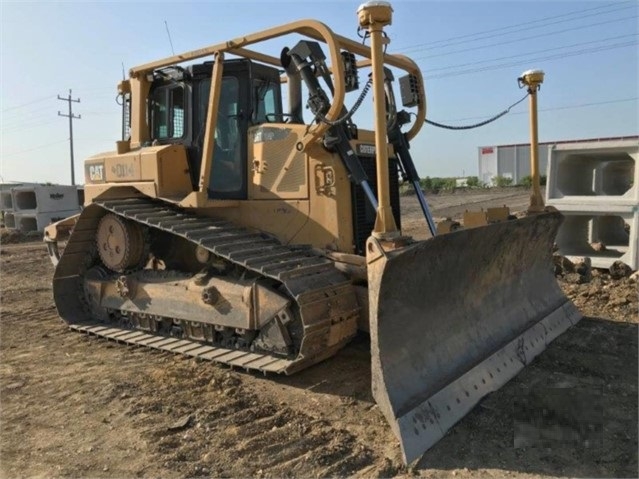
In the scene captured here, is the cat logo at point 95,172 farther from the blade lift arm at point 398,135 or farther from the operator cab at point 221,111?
the blade lift arm at point 398,135

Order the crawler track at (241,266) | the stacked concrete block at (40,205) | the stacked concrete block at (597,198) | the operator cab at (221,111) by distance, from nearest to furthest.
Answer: the crawler track at (241,266)
the operator cab at (221,111)
the stacked concrete block at (597,198)
the stacked concrete block at (40,205)

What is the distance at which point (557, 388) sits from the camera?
14.4ft

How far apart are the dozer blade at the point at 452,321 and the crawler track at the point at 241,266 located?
65cm

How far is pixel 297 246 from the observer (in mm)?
5410

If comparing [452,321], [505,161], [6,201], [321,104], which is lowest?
[452,321]

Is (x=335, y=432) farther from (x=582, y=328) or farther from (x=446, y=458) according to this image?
(x=582, y=328)

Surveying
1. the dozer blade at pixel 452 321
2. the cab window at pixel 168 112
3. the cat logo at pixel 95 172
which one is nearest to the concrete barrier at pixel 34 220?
the cat logo at pixel 95 172

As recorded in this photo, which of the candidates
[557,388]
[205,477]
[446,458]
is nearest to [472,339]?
[557,388]

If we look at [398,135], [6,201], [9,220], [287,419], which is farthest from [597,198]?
[6,201]

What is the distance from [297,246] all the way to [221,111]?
5.48ft

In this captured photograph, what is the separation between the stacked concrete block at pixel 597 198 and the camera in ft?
24.9

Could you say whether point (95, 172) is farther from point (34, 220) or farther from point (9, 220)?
point (9, 220)

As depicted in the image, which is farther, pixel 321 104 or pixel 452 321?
pixel 321 104

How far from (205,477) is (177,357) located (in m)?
2.36
